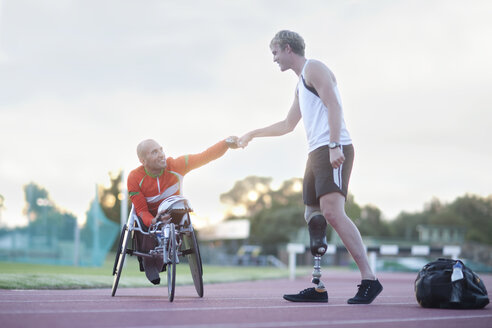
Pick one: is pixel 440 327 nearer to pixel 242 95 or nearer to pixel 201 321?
pixel 201 321

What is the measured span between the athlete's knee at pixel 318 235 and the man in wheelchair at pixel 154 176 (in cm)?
100

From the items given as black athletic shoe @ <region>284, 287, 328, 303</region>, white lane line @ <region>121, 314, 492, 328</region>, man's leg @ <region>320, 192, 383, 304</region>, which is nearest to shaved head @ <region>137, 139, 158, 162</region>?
man's leg @ <region>320, 192, 383, 304</region>

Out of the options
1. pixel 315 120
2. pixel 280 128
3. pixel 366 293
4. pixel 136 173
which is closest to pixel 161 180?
pixel 136 173

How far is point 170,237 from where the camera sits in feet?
16.1

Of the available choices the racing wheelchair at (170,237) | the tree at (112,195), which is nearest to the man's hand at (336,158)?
the racing wheelchair at (170,237)

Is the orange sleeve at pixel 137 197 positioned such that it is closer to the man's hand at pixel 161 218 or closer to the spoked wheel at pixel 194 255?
the man's hand at pixel 161 218

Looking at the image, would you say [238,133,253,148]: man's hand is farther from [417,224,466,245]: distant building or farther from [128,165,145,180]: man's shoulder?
[417,224,466,245]: distant building

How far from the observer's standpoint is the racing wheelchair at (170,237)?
193 inches

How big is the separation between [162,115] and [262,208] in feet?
209

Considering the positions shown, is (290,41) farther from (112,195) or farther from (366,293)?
(112,195)

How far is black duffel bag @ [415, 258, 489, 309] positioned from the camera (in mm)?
4645

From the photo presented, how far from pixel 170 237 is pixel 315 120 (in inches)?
55.1

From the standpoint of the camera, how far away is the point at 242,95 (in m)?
26.5

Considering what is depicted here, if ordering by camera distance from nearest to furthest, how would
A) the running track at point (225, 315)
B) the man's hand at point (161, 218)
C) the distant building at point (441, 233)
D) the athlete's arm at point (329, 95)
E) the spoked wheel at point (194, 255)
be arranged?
the running track at point (225, 315), the athlete's arm at point (329, 95), the man's hand at point (161, 218), the spoked wheel at point (194, 255), the distant building at point (441, 233)
